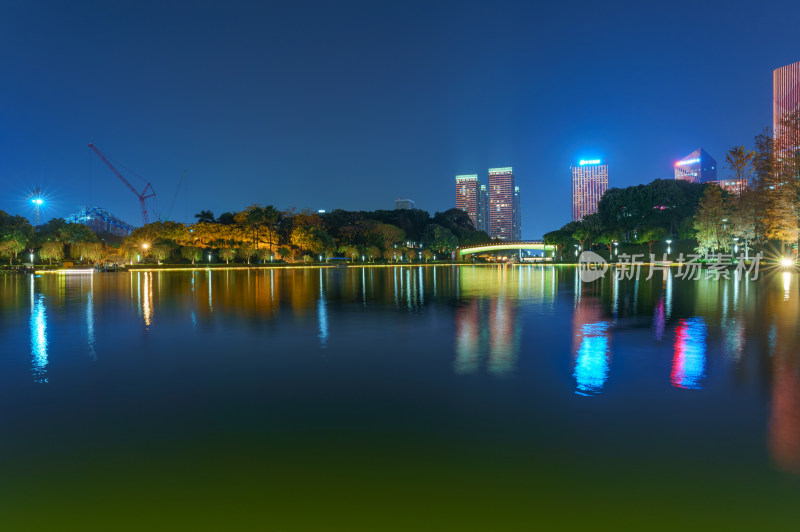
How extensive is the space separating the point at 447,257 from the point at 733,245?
83608 millimetres

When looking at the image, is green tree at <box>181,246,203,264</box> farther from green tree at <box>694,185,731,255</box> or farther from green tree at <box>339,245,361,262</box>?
green tree at <box>694,185,731,255</box>

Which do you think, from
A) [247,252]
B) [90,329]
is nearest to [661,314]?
[90,329]

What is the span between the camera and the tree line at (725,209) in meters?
46.9

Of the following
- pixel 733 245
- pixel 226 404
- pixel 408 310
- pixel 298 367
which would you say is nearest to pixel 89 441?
pixel 226 404

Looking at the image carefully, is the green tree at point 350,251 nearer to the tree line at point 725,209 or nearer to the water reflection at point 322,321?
the tree line at point 725,209

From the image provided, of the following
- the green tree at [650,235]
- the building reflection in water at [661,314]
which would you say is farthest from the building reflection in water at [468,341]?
the green tree at [650,235]

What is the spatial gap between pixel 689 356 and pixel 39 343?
1552cm

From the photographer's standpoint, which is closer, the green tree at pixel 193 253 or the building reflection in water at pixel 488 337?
the building reflection in water at pixel 488 337

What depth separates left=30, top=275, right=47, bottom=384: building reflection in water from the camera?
935cm

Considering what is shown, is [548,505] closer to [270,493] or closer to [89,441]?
[270,493]

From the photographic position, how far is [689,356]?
10438 millimetres

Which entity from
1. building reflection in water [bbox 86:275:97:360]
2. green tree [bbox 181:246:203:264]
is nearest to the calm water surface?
building reflection in water [bbox 86:275:97:360]

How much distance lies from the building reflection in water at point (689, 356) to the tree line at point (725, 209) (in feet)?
136

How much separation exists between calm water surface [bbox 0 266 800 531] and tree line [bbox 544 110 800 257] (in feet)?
144
